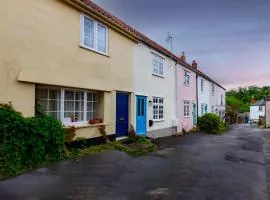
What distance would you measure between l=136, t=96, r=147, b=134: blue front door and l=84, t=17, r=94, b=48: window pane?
547 cm

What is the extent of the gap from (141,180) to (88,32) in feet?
23.3

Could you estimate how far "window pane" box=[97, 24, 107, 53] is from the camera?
586 inches

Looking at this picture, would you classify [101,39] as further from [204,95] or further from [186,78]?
[204,95]

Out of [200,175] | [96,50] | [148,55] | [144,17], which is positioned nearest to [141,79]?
[148,55]

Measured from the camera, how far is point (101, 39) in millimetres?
15102

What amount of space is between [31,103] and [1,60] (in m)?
1.70

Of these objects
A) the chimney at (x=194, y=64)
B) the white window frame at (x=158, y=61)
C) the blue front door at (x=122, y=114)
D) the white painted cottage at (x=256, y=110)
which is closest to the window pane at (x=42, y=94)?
the blue front door at (x=122, y=114)

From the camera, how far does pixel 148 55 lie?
20500mm

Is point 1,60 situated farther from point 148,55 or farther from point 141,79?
point 148,55

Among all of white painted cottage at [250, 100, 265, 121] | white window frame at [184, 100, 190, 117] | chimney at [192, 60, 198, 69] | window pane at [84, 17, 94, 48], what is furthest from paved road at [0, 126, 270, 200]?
white painted cottage at [250, 100, 265, 121]

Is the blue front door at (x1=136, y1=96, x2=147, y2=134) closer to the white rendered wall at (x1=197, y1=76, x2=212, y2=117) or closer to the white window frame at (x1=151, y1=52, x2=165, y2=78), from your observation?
the white window frame at (x1=151, y1=52, x2=165, y2=78)

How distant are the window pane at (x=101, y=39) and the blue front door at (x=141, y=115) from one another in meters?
4.51

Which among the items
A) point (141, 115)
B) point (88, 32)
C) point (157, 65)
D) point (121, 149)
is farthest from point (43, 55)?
point (157, 65)

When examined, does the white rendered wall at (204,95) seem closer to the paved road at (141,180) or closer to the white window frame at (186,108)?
the white window frame at (186,108)
